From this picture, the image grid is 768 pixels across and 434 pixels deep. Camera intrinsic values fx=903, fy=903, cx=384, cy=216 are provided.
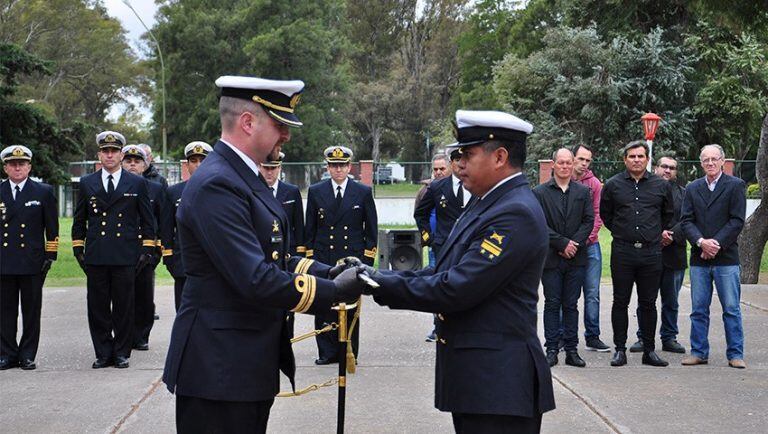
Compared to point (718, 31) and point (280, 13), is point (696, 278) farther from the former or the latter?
point (280, 13)

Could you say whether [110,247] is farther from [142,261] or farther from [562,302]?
[562,302]

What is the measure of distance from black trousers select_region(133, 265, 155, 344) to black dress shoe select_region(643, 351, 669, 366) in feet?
17.1

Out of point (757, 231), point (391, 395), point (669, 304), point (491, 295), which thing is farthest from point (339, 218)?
point (757, 231)

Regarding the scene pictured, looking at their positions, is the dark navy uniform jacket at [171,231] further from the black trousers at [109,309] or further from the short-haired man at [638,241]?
the short-haired man at [638,241]

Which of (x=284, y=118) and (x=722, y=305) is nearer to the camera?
(x=284, y=118)

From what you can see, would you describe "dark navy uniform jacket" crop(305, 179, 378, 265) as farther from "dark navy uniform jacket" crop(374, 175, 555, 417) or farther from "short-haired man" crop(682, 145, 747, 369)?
"dark navy uniform jacket" crop(374, 175, 555, 417)

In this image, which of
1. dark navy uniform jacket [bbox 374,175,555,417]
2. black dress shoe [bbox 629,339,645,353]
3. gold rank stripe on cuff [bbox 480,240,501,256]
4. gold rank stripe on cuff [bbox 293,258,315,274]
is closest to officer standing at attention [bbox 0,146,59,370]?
gold rank stripe on cuff [bbox 293,258,315,274]

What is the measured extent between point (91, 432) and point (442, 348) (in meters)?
3.47

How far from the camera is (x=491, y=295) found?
381 centimetres

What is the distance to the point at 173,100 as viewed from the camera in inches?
2141

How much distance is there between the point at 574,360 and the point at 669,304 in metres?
1.53

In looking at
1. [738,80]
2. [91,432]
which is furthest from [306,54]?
[91,432]

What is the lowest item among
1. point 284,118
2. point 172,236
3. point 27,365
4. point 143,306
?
point 27,365

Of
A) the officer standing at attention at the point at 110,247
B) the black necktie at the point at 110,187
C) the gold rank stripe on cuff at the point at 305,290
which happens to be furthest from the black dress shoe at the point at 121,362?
the gold rank stripe on cuff at the point at 305,290
